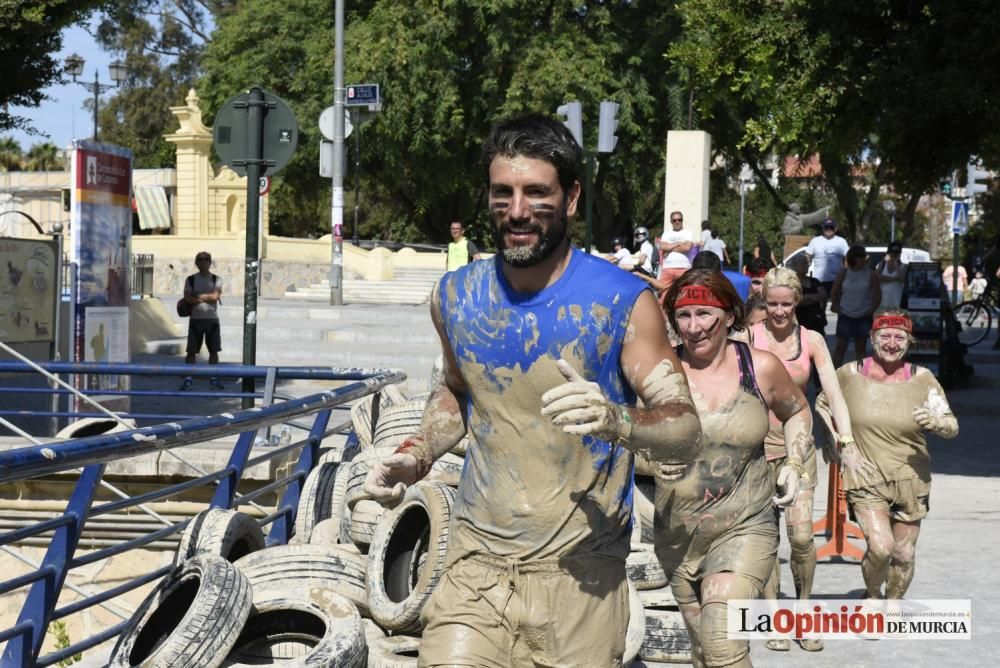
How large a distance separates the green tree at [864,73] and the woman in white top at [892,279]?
2043mm

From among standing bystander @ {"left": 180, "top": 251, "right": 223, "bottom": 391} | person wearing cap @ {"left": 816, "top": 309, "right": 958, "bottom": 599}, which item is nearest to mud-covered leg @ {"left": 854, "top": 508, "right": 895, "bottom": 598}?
person wearing cap @ {"left": 816, "top": 309, "right": 958, "bottom": 599}

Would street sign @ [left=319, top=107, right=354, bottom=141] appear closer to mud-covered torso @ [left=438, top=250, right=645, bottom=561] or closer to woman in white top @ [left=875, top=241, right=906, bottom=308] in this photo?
woman in white top @ [left=875, top=241, right=906, bottom=308]

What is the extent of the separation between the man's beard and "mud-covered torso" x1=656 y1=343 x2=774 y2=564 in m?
1.63

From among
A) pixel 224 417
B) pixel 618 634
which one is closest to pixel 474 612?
pixel 618 634

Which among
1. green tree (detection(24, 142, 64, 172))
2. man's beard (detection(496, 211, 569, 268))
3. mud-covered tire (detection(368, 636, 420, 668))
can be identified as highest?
green tree (detection(24, 142, 64, 172))

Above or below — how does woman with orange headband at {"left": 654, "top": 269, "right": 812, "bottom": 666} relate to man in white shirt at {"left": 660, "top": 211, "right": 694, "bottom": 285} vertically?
below

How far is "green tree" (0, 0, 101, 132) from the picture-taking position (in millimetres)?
13688

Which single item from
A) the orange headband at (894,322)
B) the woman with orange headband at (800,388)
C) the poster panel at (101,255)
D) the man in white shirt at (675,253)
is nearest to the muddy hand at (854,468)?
the woman with orange headband at (800,388)

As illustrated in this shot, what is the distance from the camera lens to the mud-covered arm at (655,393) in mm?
3195

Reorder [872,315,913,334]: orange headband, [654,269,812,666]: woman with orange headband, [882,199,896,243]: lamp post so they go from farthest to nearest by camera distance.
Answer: [882,199,896,243]: lamp post < [872,315,913,334]: orange headband < [654,269,812,666]: woman with orange headband

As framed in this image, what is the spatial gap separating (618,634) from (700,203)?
66.3 ft

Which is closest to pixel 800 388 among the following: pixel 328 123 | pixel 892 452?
pixel 892 452

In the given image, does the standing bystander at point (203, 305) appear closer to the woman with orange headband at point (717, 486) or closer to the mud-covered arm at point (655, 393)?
the woman with orange headband at point (717, 486)

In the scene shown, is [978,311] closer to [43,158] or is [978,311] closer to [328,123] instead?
[328,123]
